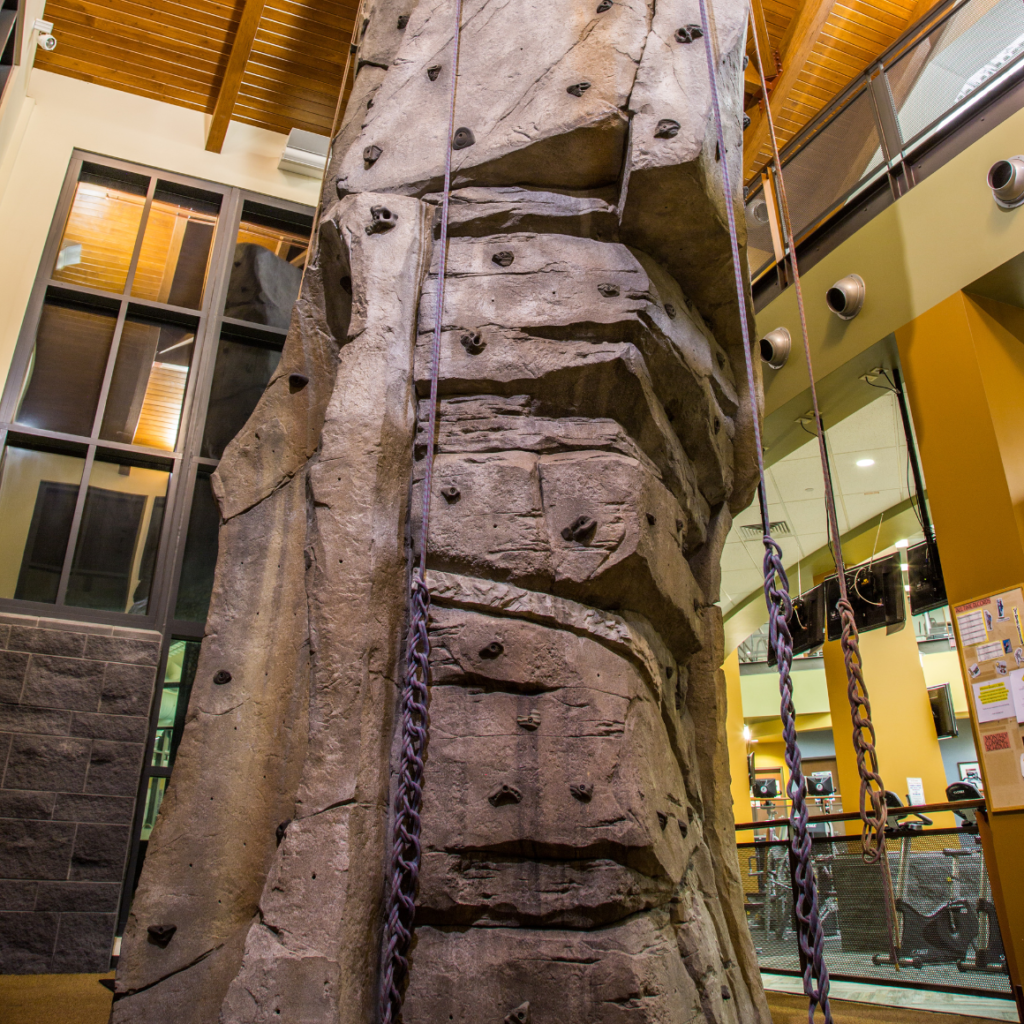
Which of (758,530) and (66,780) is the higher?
(758,530)

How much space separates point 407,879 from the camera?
5.58 ft

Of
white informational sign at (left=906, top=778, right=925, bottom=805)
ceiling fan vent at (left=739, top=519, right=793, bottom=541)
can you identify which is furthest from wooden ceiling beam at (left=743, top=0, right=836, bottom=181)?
white informational sign at (left=906, top=778, right=925, bottom=805)

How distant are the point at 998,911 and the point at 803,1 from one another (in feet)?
18.8

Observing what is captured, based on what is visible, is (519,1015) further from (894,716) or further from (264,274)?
(894,716)

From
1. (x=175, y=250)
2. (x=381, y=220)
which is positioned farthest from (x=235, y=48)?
(x=381, y=220)

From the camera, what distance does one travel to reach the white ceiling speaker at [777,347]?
5406 mm

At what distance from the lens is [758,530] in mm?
7598

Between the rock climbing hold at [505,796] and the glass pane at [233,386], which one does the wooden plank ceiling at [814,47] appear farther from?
the rock climbing hold at [505,796]

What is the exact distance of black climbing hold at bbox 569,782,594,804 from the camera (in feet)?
6.23

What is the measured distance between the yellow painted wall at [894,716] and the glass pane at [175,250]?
23.6 feet

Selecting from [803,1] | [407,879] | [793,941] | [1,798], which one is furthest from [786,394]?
[1,798]

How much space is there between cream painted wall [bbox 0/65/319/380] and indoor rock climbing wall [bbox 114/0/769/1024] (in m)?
2.62

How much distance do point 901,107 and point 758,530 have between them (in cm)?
380

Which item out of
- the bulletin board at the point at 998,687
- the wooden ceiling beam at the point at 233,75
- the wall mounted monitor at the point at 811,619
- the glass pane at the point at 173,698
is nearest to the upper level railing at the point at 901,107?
the bulletin board at the point at 998,687
